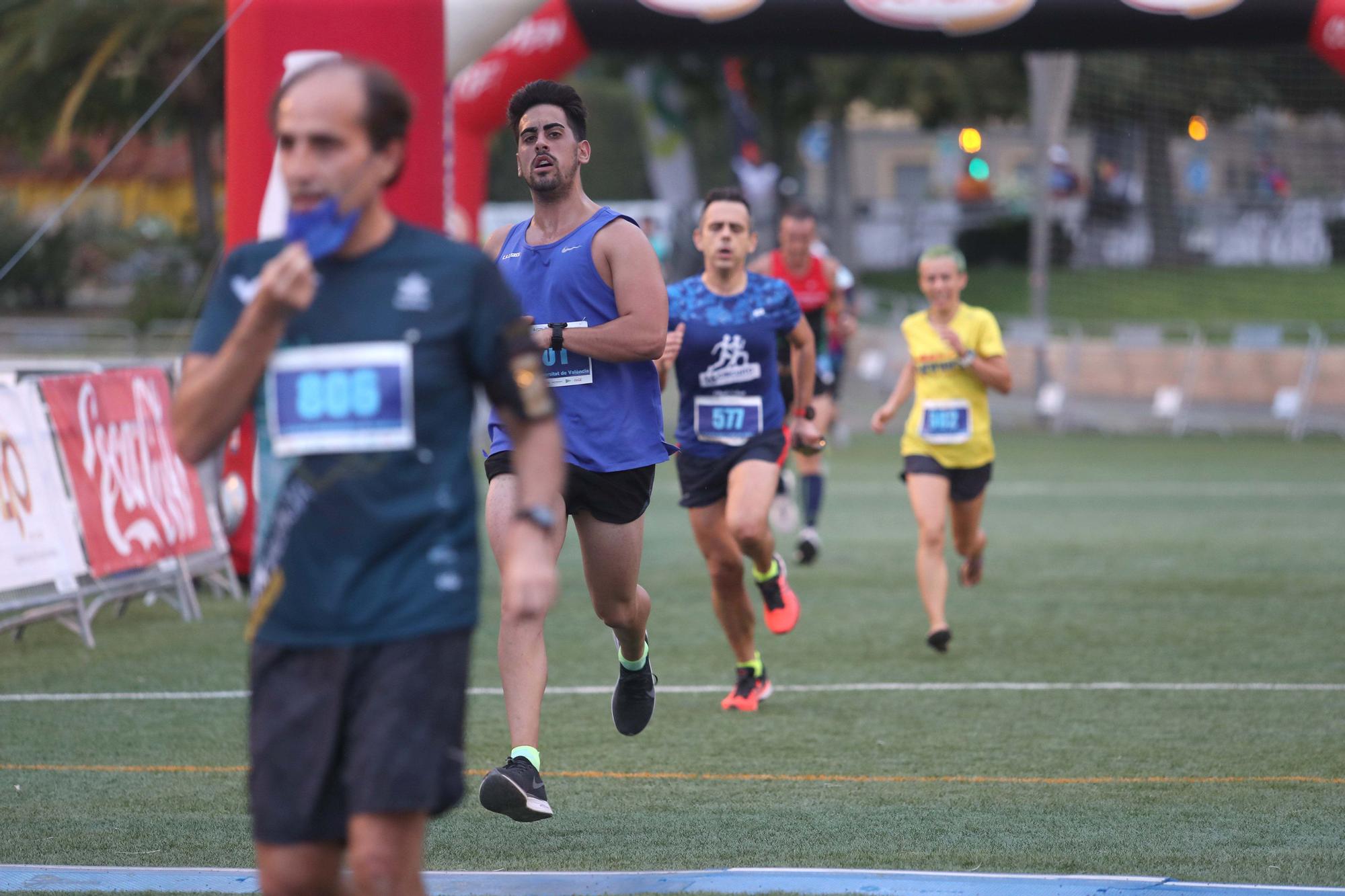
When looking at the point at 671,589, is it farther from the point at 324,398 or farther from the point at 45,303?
the point at 45,303

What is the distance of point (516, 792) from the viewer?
5109 mm

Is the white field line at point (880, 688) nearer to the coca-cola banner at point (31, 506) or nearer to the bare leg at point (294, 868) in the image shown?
the coca-cola banner at point (31, 506)

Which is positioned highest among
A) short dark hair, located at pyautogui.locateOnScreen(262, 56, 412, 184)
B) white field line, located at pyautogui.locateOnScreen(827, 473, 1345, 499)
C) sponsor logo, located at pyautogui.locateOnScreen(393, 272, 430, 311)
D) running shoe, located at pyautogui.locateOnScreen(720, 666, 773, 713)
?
short dark hair, located at pyautogui.locateOnScreen(262, 56, 412, 184)

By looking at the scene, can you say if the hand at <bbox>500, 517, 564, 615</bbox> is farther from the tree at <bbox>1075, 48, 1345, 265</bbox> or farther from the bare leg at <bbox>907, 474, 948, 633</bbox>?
the tree at <bbox>1075, 48, 1345, 265</bbox>

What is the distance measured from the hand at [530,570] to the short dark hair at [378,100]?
715 mm

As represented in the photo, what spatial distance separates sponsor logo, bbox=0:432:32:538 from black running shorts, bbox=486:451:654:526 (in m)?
3.87

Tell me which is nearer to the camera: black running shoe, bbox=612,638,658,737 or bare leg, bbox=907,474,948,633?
black running shoe, bbox=612,638,658,737

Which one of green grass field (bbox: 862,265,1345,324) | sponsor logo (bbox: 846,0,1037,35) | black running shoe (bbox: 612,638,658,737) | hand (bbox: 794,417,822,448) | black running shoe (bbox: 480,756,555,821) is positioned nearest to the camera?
black running shoe (bbox: 480,756,555,821)

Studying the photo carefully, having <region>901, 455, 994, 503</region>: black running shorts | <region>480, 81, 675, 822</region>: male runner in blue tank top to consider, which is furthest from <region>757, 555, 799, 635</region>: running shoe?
<region>480, 81, 675, 822</region>: male runner in blue tank top

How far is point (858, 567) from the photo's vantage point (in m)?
13.1

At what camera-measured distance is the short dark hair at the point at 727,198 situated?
8055 millimetres

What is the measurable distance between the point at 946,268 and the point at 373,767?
685cm

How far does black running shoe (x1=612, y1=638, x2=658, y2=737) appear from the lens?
644 centimetres

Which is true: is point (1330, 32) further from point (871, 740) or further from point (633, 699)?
point (633, 699)
